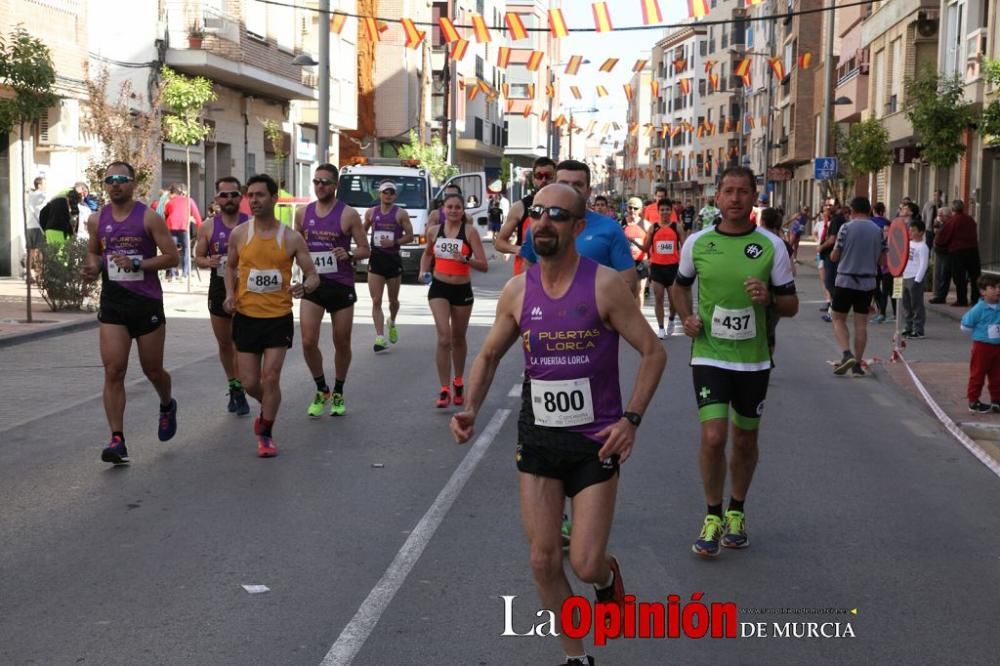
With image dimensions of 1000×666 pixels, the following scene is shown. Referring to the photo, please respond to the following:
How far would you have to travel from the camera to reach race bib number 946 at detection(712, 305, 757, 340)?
6.57 metres

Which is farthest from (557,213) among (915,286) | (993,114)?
(993,114)

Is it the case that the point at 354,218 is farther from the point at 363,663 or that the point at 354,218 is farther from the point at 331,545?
the point at 363,663

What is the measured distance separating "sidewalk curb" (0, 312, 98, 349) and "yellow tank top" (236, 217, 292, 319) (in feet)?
24.9

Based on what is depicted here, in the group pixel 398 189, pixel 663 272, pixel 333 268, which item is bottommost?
pixel 663 272

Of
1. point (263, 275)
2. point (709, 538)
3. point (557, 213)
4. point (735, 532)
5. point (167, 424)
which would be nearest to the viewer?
point (557, 213)

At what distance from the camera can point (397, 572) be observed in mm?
6121

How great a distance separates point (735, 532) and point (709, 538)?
0.22 metres

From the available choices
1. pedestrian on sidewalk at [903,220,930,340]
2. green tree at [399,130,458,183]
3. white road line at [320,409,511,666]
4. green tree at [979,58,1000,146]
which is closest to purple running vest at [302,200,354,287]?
white road line at [320,409,511,666]

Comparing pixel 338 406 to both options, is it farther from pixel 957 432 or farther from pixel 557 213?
pixel 557 213

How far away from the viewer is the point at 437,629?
5.27 metres

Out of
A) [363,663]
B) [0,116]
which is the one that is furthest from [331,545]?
[0,116]

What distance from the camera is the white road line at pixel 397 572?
16.5 feet

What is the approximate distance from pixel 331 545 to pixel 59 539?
1.37m

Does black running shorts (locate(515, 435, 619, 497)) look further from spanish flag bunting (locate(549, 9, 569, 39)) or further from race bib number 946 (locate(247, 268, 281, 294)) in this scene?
spanish flag bunting (locate(549, 9, 569, 39))
